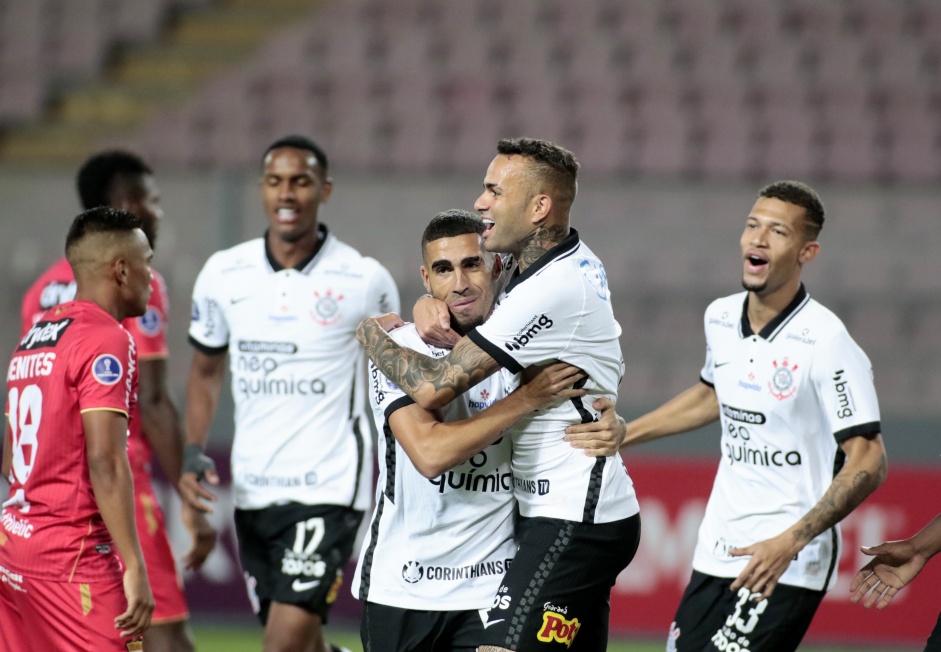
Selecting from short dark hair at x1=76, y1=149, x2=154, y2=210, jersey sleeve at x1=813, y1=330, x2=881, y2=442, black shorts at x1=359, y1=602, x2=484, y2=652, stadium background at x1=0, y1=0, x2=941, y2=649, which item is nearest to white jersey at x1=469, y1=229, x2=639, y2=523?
black shorts at x1=359, y1=602, x2=484, y2=652

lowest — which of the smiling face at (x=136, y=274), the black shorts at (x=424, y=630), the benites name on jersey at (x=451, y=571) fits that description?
the black shorts at (x=424, y=630)

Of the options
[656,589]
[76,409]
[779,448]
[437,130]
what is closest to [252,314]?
[76,409]

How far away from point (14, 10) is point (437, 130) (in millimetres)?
5627

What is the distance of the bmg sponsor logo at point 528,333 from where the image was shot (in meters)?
4.09

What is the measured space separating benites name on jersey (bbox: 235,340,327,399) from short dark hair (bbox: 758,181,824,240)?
7.45 ft

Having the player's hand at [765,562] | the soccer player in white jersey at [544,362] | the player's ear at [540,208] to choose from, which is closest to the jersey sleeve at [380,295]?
the soccer player in white jersey at [544,362]

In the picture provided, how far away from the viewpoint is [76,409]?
440cm

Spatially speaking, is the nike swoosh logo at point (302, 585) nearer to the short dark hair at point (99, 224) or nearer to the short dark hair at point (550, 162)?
the short dark hair at point (99, 224)

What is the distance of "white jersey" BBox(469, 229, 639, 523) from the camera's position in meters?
4.11

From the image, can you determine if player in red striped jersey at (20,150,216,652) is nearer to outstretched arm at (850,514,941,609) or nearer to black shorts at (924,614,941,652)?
outstretched arm at (850,514,941,609)

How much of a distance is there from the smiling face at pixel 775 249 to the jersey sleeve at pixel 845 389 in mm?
365

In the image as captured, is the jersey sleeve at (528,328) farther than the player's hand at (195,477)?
No

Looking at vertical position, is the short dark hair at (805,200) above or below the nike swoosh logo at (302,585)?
above

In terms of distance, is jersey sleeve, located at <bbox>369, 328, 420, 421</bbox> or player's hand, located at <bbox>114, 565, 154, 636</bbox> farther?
player's hand, located at <bbox>114, 565, 154, 636</bbox>
